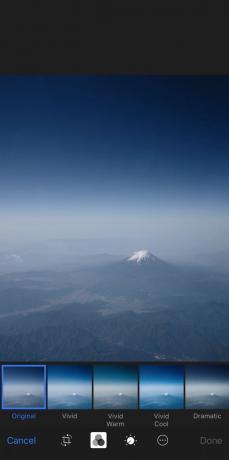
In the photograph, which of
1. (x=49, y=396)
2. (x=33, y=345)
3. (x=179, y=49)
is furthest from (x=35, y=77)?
(x=49, y=396)

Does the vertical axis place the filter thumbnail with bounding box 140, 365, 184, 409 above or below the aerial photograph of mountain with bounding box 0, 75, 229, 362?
below

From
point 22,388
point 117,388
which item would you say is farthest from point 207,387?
point 22,388
